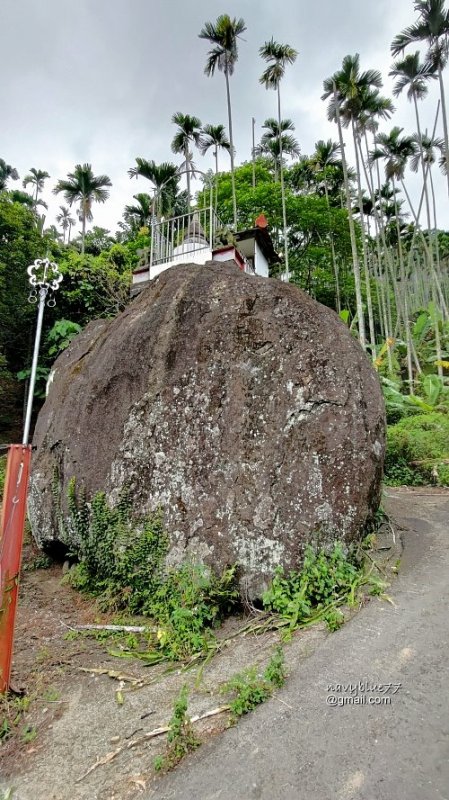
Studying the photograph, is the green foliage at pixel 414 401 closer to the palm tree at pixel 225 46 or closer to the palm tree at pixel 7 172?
the palm tree at pixel 225 46

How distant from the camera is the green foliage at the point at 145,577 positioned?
3.51m

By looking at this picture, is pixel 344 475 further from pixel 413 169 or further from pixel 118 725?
pixel 413 169

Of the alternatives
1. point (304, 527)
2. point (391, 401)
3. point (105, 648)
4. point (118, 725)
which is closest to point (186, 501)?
point (304, 527)

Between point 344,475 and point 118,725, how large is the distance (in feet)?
8.66

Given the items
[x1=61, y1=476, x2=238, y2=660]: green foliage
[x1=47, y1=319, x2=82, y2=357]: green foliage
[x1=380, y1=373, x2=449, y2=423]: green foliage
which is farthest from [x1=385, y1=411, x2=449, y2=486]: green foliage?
[x1=47, y1=319, x2=82, y2=357]: green foliage

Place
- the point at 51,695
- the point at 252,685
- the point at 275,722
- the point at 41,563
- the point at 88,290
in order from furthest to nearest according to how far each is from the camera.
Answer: the point at 88,290 → the point at 41,563 → the point at 51,695 → the point at 252,685 → the point at 275,722

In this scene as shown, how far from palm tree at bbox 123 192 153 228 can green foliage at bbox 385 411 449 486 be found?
19737mm

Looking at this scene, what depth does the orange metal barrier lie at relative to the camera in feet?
9.62

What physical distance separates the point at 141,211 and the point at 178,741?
82.3 ft

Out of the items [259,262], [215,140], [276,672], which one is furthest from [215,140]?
[276,672]

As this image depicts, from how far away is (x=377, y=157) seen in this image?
20391 mm

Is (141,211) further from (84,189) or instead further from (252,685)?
(252,685)

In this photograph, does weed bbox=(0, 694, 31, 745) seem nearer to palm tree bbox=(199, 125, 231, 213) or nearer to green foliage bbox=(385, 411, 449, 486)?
green foliage bbox=(385, 411, 449, 486)

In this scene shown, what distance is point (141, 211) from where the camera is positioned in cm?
2334
